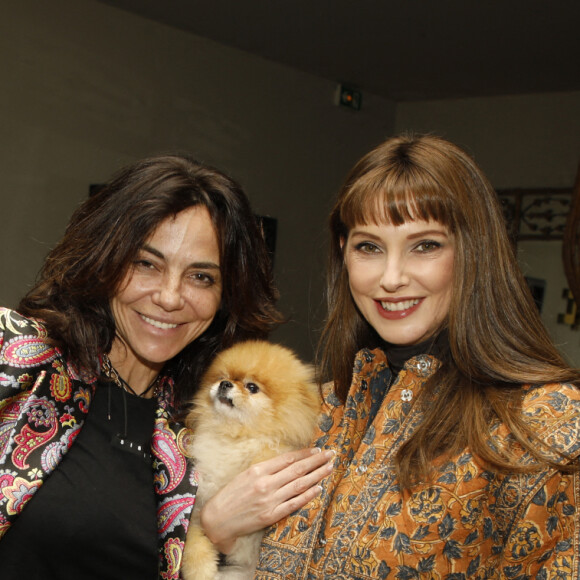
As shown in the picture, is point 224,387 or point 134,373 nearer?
point 224,387

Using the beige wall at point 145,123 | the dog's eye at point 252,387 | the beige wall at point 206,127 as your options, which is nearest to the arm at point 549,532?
the dog's eye at point 252,387

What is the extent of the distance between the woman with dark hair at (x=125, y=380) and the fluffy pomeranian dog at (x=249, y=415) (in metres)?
0.06

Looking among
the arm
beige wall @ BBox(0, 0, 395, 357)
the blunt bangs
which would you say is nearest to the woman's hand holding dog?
the arm

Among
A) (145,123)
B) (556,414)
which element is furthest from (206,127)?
(556,414)

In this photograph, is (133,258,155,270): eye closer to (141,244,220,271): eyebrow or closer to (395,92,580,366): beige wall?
(141,244,220,271): eyebrow

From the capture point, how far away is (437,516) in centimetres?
138

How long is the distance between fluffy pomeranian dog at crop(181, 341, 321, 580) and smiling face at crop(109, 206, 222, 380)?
16cm

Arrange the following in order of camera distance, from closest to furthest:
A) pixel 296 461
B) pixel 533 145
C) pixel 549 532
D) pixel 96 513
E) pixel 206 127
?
pixel 549 532 < pixel 96 513 < pixel 296 461 < pixel 206 127 < pixel 533 145

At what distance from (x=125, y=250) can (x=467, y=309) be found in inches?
32.7

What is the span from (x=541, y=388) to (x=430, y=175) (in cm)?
49

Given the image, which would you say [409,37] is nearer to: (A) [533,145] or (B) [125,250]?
(A) [533,145]

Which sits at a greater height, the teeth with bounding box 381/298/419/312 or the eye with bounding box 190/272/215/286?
the eye with bounding box 190/272/215/286

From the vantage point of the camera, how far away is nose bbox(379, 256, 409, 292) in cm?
151

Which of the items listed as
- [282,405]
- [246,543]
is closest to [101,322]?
[282,405]
